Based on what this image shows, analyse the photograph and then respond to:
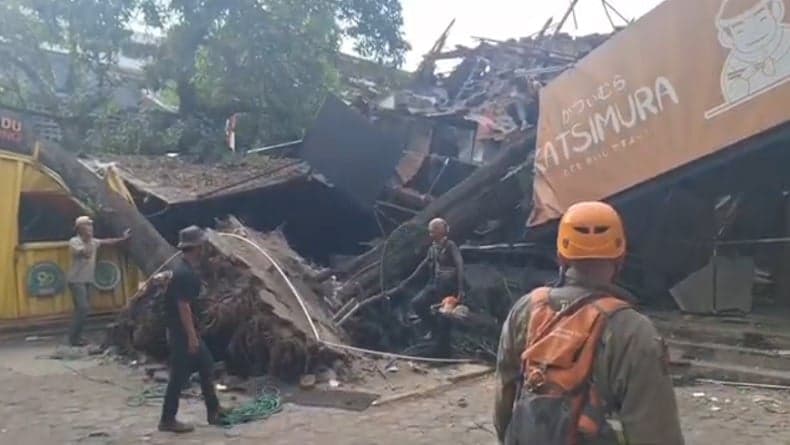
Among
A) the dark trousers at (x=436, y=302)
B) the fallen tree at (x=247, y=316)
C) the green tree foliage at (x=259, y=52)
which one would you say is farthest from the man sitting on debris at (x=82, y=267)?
the green tree foliage at (x=259, y=52)

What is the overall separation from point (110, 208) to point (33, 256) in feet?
3.95

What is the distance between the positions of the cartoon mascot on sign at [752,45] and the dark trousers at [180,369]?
5.34 m

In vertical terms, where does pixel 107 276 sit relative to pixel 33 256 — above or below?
below

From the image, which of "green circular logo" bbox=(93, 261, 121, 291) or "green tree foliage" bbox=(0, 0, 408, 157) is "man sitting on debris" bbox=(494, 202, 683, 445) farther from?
"green tree foliage" bbox=(0, 0, 408, 157)

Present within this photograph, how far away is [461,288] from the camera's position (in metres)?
10.2

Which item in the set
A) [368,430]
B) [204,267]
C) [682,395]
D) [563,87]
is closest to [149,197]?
[204,267]

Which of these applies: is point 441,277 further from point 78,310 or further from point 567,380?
point 567,380

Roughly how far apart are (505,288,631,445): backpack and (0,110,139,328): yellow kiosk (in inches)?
424

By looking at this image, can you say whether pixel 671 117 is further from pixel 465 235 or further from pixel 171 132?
pixel 171 132

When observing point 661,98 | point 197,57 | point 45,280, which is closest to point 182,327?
point 661,98

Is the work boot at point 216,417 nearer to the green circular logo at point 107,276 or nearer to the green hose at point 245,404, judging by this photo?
the green hose at point 245,404

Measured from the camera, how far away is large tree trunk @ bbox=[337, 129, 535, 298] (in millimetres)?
12133

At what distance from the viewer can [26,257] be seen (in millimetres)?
12289

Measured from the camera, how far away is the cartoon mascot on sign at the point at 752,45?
8.10 metres
